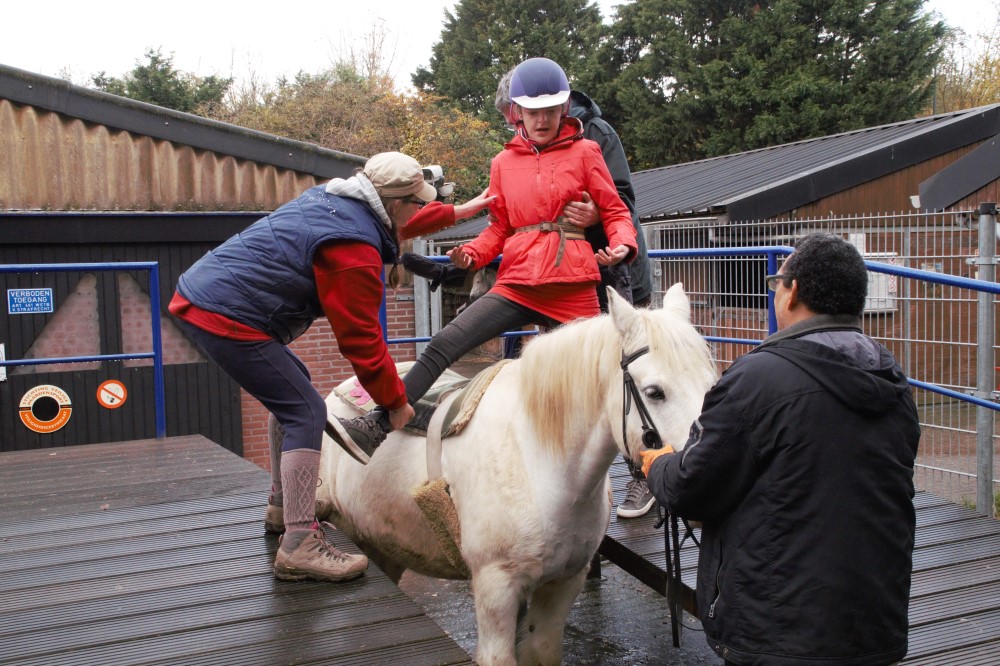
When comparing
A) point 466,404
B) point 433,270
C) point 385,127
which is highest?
point 385,127

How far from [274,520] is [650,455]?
1795 millimetres

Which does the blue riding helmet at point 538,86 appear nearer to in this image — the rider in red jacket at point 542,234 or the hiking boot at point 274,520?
the rider in red jacket at point 542,234

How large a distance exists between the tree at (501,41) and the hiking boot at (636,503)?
29122 millimetres

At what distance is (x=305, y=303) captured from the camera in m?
2.83

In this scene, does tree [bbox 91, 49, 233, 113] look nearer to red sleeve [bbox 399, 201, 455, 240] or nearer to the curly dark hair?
red sleeve [bbox 399, 201, 455, 240]

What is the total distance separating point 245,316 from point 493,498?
3.26ft

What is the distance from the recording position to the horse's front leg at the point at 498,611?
2662 mm

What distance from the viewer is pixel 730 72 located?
23641 mm

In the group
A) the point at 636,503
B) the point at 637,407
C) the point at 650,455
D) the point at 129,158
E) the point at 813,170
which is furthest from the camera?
the point at 813,170

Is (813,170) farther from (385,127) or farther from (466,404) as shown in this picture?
(385,127)

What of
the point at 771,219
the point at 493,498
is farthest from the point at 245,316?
the point at 771,219

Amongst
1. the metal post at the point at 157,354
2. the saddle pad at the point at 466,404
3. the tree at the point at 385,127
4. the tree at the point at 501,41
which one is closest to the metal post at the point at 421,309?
the metal post at the point at 157,354

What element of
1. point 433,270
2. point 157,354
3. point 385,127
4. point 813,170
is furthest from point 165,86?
point 433,270

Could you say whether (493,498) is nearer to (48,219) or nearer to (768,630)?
(768,630)
